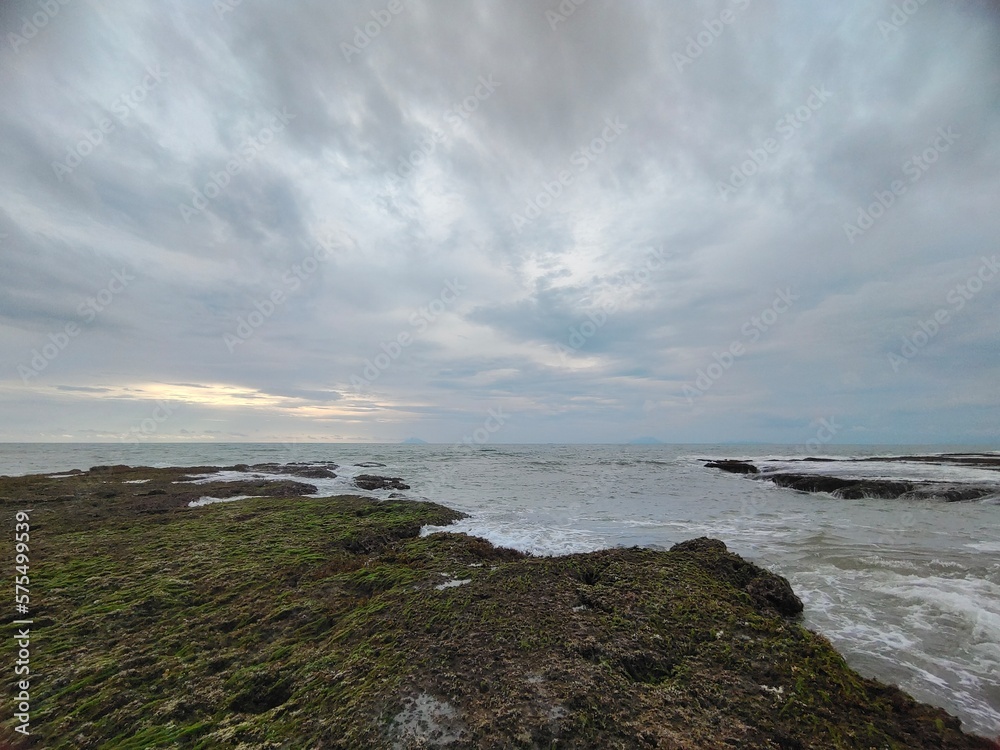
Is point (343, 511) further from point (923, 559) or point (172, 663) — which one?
point (923, 559)

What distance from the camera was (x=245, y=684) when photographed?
5219mm

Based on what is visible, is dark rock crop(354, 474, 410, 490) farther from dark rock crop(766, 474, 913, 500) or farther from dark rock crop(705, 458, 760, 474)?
dark rock crop(705, 458, 760, 474)

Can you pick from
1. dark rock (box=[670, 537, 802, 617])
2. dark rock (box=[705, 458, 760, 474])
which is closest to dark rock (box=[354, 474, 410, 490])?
dark rock (box=[670, 537, 802, 617])

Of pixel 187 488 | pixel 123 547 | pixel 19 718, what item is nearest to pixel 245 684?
pixel 19 718

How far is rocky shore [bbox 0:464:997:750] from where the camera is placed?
441cm

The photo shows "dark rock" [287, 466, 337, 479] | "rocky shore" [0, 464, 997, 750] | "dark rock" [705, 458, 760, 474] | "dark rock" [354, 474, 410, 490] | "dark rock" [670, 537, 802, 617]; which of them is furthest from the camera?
"dark rock" [705, 458, 760, 474]

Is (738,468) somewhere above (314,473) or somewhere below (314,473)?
below

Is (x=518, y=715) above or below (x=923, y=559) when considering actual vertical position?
above

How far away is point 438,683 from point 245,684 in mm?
2434

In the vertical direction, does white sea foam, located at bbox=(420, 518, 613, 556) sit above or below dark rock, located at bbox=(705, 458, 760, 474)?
above

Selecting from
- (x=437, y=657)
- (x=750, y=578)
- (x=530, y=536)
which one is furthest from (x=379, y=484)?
(x=437, y=657)

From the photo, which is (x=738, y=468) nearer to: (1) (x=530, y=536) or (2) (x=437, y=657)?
(1) (x=530, y=536)

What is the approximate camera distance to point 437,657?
18.1 ft

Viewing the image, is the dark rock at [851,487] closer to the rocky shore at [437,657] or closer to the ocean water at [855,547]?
the ocean water at [855,547]
